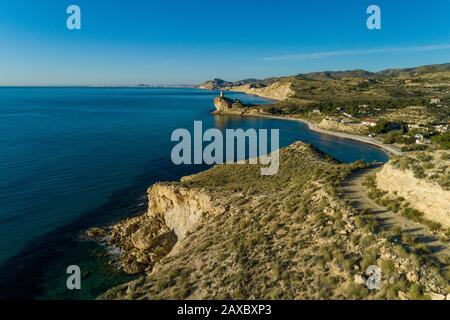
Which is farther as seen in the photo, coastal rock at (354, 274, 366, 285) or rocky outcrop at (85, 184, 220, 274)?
rocky outcrop at (85, 184, 220, 274)

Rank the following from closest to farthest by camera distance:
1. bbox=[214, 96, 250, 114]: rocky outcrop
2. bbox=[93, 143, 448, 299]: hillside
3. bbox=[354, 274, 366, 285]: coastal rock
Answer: bbox=[354, 274, 366, 285]: coastal rock, bbox=[93, 143, 448, 299]: hillside, bbox=[214, 96, 250, 114]: rocky outcrop

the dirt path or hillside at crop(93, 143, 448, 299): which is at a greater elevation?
the dirt path

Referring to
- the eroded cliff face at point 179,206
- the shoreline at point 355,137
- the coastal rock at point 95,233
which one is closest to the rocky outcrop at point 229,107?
the shoreline at point 355,137

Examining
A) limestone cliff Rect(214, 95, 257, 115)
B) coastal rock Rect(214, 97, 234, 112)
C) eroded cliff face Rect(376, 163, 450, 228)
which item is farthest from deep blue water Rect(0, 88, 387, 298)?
Result: coastal rock Rect(214, 97, 234, 112)

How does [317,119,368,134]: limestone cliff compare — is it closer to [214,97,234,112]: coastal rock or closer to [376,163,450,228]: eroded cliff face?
[214,97,234,112]: coastal rock

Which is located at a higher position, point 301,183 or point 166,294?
point 301,183

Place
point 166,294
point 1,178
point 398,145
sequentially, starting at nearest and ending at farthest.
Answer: point 166,294 → point 1,178 → point 398,145

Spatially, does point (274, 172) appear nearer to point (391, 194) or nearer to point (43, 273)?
point (391, 194)
